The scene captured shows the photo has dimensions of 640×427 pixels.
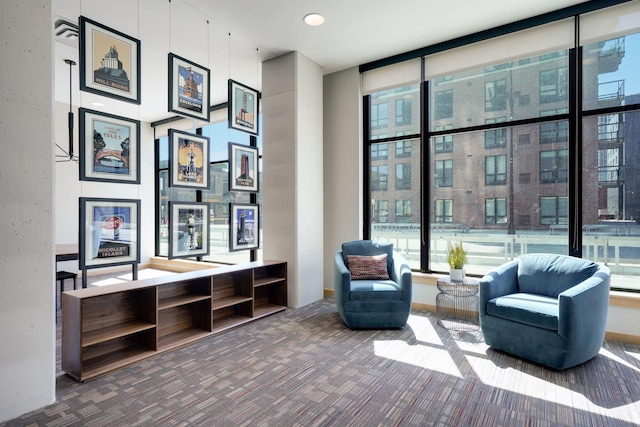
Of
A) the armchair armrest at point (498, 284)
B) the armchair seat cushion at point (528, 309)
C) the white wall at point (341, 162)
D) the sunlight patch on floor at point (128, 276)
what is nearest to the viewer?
the armchair seat cushion at point (528, 309)

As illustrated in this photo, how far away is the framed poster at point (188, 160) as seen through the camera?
147 inches

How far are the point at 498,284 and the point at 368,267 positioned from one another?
1.41 metres

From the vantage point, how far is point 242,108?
4480mm

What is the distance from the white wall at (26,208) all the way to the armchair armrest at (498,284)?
3.45 meters

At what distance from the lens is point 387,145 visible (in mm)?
5039

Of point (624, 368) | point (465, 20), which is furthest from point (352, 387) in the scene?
point (465, 20)

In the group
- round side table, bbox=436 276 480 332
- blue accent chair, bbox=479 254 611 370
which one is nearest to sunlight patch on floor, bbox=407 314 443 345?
round side table, bbox=436 276 480 332

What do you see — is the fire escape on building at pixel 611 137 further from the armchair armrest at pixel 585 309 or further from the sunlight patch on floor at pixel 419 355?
the sunlight patch on floor at pixel 419 355

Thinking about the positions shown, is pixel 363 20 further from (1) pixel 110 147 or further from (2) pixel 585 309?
(2) pixel 585 309

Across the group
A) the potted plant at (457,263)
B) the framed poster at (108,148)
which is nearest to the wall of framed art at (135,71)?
the framed poster at (108,148)

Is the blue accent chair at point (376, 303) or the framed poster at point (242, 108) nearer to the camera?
the blue accent chair at point (376, 303)

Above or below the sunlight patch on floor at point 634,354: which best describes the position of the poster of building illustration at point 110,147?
above

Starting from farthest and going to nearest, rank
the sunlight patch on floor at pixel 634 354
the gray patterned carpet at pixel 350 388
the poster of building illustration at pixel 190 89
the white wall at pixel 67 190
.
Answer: the white wall at pixel 67 190, the poster of building illustration at pixel 190 89, the sunlight patch on floor at pixel 634 354, the gray patterned carpet at pixel 350 388

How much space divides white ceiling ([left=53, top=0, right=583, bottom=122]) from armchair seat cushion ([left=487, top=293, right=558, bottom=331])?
2.91m
